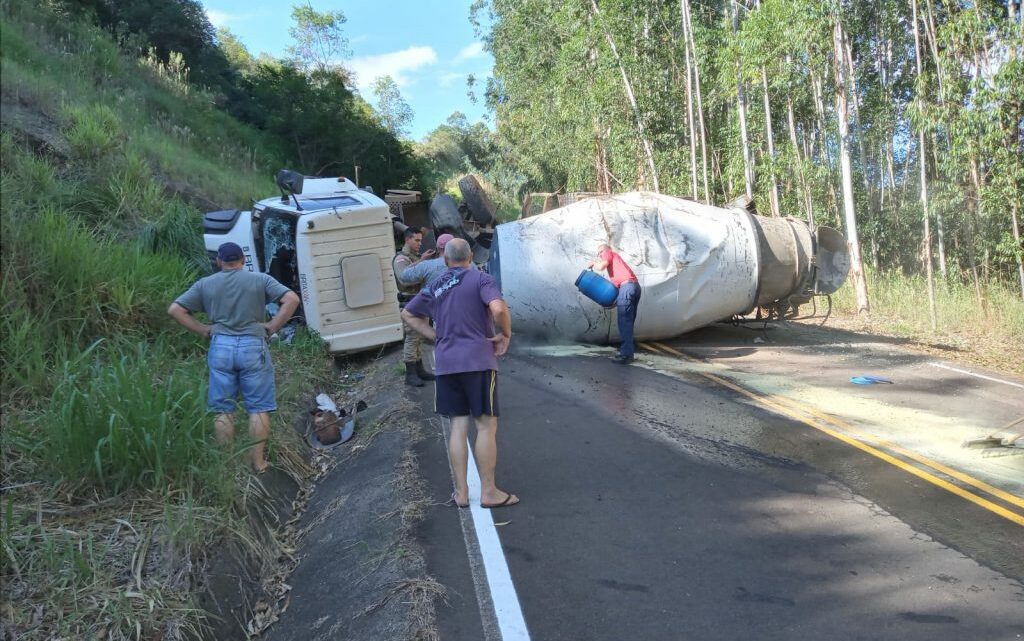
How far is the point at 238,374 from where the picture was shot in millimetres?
5949

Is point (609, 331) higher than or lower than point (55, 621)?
higher

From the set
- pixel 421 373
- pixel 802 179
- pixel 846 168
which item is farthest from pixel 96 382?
pixel 802 179

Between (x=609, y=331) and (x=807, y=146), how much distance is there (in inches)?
459

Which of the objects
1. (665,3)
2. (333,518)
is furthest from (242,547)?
(665,3)

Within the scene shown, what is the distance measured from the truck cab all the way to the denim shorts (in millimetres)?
4190

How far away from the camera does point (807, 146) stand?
20.4 metres

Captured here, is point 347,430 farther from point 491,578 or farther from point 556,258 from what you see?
point 556,258

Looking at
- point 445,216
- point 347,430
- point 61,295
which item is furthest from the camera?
point 445,216

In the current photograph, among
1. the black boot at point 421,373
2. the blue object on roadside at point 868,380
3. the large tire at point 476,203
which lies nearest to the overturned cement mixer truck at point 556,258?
the black boot at point 421,373

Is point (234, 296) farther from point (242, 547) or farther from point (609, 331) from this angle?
point (609, 331)

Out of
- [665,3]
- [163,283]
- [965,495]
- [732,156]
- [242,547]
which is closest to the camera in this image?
[242,547]

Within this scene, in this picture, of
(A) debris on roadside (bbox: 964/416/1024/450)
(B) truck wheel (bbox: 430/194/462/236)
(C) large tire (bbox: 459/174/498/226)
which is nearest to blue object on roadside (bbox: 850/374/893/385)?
(A) debris on roadside (bbox: 964/416/1024/450)

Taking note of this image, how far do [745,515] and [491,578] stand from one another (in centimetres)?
188

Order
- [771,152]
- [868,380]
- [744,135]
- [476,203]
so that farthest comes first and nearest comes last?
[476,203]
[744,135]
[771,152]
[868,380]
